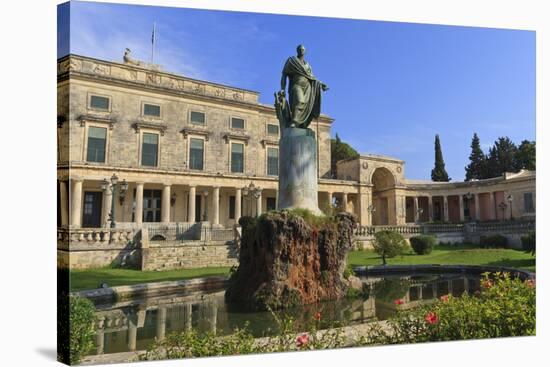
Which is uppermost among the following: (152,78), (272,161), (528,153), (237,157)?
(152,78)

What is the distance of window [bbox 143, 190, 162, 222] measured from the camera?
24.4m

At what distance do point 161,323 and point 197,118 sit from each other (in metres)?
20.2

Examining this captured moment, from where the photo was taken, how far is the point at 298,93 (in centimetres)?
874

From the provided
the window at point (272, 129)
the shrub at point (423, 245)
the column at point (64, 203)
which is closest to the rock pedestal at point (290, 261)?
the column at point (64, 203)

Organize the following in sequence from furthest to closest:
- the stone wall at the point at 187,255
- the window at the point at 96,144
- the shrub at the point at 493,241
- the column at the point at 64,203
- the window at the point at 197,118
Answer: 1. the window at the point at 197,118
2. the window at the point at 96,144
3. the shrub at the point at 493,241
4. the stone wall at the point at 187,255
5. the column at the point at 64,203

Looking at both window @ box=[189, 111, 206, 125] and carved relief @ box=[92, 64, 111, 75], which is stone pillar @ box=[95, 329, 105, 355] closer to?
carved relief @ box=[92, 64, 111, 75]

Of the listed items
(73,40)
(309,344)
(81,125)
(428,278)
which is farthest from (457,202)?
Result: (73,40)

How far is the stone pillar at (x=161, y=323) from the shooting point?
6073mm

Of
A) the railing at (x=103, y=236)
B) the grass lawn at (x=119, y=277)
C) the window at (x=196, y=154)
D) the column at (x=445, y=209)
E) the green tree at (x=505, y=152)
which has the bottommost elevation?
the grass lawn at (x=119, y=277)

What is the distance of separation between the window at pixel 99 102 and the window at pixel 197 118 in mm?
5127

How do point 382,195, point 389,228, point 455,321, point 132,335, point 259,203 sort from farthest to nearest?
1. point 382,195
2. point 259,203
3. point 389,228
4. point 132,335
5. point 455,321

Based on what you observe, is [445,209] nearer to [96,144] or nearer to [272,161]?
[272,161]

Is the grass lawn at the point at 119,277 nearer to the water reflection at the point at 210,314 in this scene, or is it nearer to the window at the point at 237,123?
the water reflection at the point at 210,314

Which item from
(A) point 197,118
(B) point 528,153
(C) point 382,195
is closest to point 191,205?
(A) point 197,118
